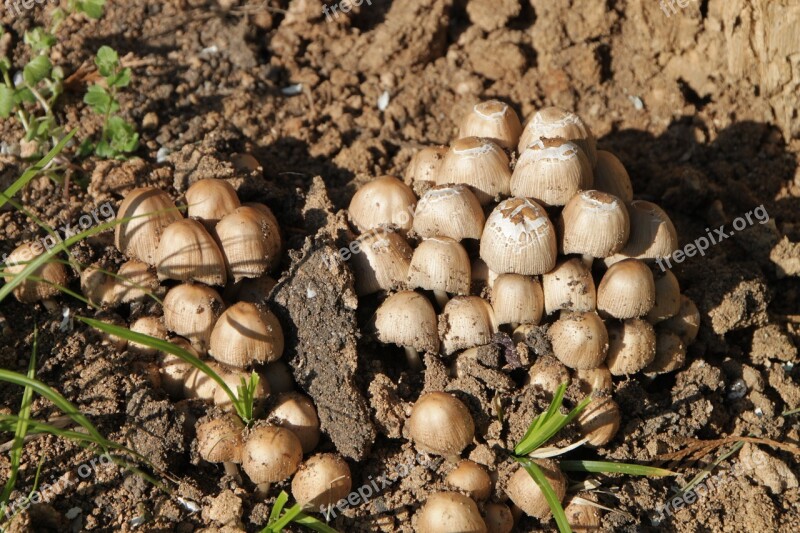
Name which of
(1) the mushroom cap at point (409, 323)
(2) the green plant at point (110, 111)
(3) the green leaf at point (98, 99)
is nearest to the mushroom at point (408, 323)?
(1) the mushroom cap at point (409, 323)

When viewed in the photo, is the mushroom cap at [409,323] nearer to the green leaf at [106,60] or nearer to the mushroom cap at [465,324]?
the mushroom cap at [465,324]

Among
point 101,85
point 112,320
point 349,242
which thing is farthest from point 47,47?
point 349,242

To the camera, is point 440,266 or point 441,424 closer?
point 441,424

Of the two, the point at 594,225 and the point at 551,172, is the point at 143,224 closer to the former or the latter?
the point at 551,172

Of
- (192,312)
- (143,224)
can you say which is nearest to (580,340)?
(192,312)

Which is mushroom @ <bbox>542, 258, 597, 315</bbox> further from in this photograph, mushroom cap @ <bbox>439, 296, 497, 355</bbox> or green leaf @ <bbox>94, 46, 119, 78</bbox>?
green leaf @ <bbox>94, 46, 119, 78</bbox>

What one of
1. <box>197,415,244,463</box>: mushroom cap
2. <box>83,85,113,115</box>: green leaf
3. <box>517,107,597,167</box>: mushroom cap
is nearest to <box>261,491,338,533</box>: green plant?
<box>197,415,244,463</box>: mushroom cap
